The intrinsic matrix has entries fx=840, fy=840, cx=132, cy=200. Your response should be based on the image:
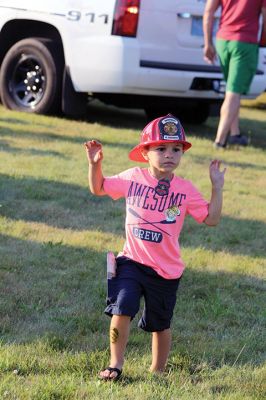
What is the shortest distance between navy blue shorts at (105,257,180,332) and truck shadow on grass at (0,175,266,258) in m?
1.71

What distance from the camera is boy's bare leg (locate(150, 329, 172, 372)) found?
11.3 feet

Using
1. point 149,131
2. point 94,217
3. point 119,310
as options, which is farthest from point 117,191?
point 94,217

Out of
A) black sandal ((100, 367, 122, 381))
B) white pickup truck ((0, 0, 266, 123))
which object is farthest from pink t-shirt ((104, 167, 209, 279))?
white pickup truck ((0, 0, 266, 123))

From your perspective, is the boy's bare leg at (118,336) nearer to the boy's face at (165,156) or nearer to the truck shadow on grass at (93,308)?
the truck shadow on grass at (93,308)

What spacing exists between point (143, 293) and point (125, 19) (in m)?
5.15

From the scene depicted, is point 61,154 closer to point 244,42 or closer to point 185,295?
point 244,42

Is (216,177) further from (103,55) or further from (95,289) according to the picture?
(103,55)

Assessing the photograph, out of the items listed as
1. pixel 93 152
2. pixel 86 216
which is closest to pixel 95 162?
pixel 93 152

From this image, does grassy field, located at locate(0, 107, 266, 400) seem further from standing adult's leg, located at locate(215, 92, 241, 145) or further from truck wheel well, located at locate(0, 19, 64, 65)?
truck wheel well, located at locate(0, 19, 64, 65)

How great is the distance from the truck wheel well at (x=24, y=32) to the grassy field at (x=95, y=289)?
5.60 ft

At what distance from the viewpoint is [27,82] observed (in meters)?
8.95

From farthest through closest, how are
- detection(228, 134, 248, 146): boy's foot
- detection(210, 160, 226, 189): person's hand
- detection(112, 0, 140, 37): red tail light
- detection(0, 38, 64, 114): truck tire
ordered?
detection(0, 38, 64, 114): truck tire < detection(228, 134, 248, 146): boy's foot < detection(112, 0, 140, 37): red tail light < detection(210, 160, 226, 189): person's hand

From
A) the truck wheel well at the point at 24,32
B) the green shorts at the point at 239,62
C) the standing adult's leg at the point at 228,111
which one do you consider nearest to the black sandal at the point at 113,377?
the standing adult's leg at the point at 228,111

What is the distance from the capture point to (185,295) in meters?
4.33
